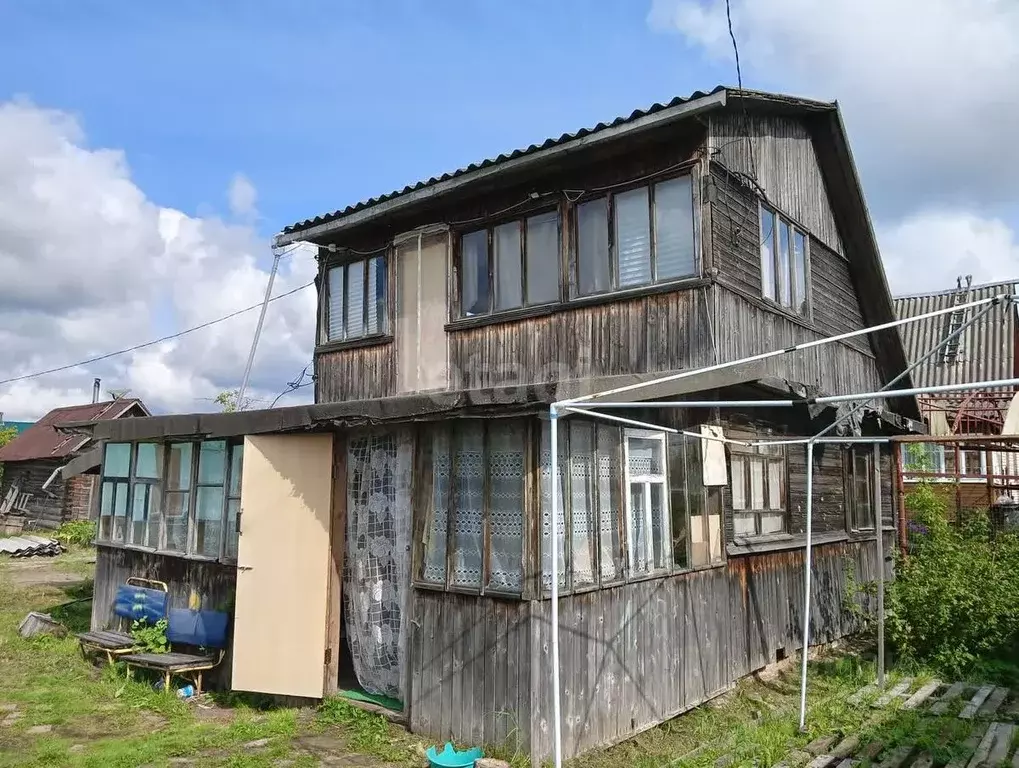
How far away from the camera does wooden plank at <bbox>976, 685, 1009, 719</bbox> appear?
7969mm

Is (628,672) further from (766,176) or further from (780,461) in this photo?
(766,176)

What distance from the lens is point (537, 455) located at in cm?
670

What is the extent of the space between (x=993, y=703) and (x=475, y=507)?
611 cm

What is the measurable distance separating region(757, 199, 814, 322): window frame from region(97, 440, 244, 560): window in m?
6.91

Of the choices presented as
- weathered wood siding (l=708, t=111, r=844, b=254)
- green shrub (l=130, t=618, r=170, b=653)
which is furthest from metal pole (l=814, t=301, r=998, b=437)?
green shrub (l=130, t=618, r=170, b=653)

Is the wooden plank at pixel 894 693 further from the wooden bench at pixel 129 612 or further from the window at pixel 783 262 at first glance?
the wooden bench at pixel 129 612

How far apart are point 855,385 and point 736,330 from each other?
5.10 metres

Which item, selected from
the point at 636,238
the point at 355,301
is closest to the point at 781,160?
the point at 636,238

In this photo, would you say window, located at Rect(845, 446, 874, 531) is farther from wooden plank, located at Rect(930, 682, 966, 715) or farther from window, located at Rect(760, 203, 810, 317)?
wooden plank, located at Rect(930, 682, 966, 715)

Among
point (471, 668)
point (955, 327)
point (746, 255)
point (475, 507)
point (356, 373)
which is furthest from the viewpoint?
point (955, 327)

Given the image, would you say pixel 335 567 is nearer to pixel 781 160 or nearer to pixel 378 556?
pixel 378 556

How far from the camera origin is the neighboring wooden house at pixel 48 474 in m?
27.5

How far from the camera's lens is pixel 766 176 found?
9.84 m

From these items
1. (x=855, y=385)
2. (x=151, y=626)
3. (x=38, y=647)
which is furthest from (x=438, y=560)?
(x=855, y=385)
